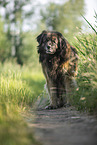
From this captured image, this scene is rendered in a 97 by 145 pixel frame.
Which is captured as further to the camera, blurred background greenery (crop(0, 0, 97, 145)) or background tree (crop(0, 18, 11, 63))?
background tree (crop(0, 18, 11, 63))

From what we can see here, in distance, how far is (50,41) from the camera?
3691mm

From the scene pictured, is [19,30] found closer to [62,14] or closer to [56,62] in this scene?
[62,14]

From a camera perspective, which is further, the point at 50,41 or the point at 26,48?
the point at 26,48

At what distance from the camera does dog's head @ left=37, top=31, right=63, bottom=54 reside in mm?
3688

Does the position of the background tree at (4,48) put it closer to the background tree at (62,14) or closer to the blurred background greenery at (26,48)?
the blurred background greenery at (26,48)

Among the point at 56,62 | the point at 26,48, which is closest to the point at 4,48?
the point at 26,48

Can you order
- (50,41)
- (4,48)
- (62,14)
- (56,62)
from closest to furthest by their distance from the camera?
(50,41) → (56,62) → (4,48) → (62,14)

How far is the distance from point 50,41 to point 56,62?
16.5 inches

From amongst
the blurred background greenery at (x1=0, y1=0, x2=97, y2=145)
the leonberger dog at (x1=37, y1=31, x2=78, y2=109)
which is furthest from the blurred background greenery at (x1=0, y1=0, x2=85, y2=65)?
the leonberger dog at (x1=37, y1=31, x2=78, y2=109)

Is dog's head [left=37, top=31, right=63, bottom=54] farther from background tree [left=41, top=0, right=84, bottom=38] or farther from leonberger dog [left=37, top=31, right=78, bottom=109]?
background tree [left=41, top=0, right=84, bottom=38]

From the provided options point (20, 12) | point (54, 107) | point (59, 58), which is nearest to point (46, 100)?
point (54, 107)

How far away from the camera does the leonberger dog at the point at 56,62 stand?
372cm

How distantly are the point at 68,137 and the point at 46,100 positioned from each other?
3135 mm

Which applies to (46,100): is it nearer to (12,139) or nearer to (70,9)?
(12,139)
